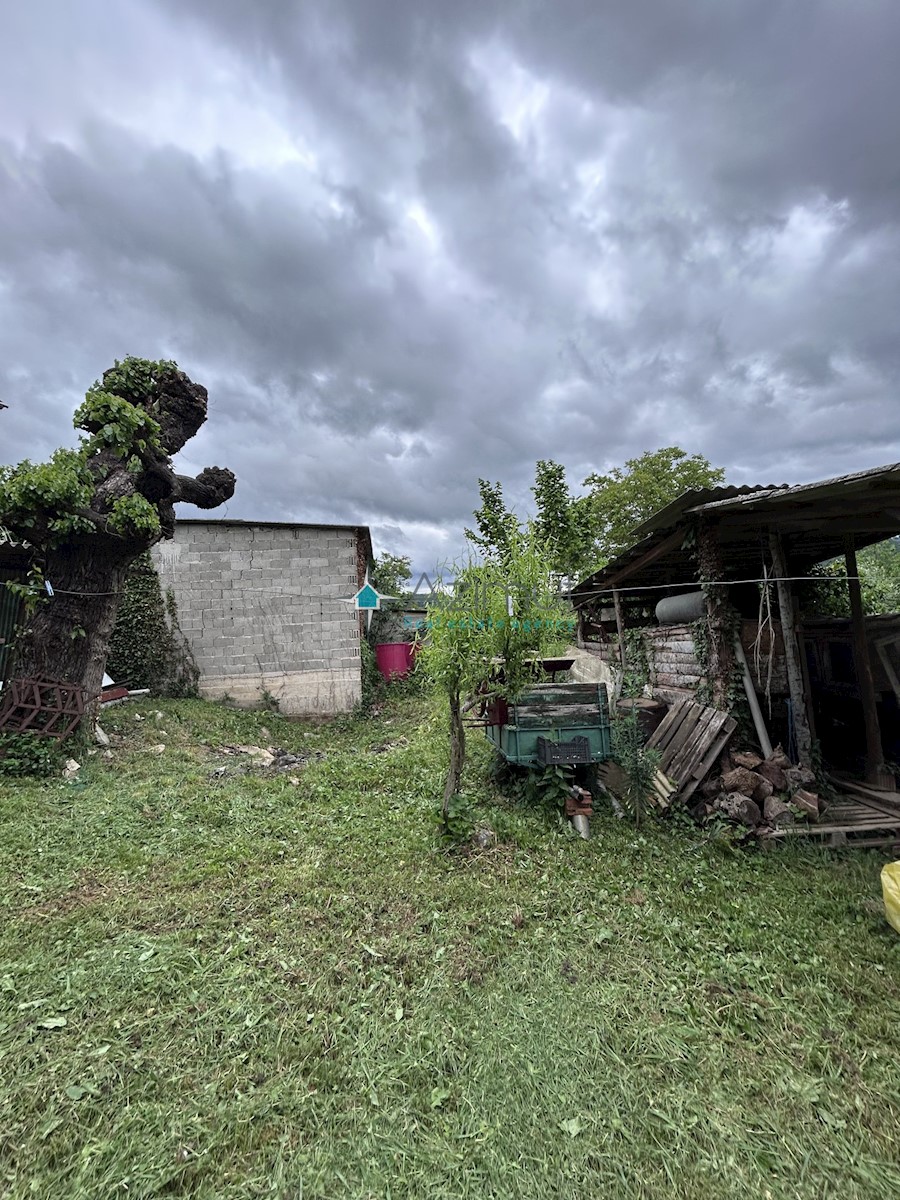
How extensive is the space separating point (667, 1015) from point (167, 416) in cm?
920

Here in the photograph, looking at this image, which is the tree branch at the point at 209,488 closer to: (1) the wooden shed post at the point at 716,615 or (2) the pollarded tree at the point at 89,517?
(2) the pollarded tree at the point at 89,517

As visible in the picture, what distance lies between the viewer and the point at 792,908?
3.25 m

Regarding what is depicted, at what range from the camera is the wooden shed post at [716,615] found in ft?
17.0

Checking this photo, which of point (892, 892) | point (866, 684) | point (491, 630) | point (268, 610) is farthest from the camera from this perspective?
point (268, 610)

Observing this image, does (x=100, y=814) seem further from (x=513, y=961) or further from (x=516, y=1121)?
(x=516, y=1121)

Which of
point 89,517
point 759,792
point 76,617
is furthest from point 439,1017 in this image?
point 89,517

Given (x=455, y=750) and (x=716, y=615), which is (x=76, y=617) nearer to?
(x=455, y=750)

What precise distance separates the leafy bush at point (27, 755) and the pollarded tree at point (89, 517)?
36.4 inches

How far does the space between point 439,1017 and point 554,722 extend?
2769mm

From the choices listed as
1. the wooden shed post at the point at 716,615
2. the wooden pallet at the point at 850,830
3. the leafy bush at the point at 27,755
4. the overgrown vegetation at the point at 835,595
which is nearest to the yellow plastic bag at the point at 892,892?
the wooden pallet at the point at 850,830

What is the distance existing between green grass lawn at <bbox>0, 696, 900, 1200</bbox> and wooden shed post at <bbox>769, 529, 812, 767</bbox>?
1.25m

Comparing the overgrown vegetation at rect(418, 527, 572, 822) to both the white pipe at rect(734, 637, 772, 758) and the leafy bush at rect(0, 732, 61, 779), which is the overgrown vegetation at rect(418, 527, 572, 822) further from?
the leafy bush at rect(0, 732, 61, 779)

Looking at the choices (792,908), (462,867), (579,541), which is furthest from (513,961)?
(579,541)

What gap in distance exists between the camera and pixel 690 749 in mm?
5023
